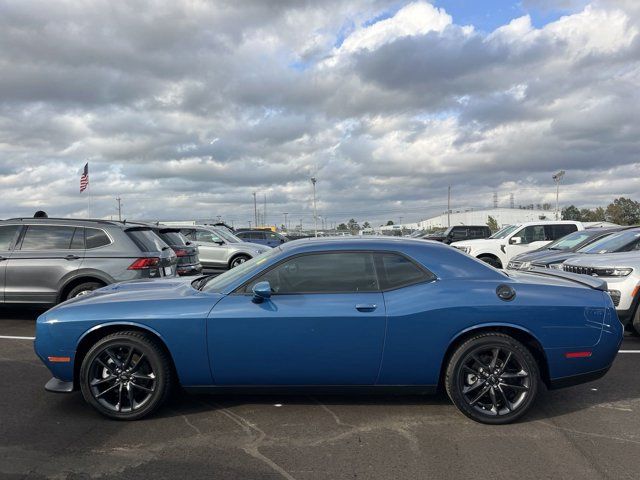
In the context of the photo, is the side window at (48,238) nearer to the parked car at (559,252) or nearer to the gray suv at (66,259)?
the gray suv at (66,259)

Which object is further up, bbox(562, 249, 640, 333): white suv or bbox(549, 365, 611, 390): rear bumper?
bbox(562, 249, 640, 333): white suv

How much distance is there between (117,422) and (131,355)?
551 millimetres

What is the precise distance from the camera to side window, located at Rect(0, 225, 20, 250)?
7.89m

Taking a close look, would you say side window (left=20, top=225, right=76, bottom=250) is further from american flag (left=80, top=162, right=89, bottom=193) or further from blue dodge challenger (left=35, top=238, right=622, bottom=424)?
american flag (left=80, top=162, right=89, bottom=193)

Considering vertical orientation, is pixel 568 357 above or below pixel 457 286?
below

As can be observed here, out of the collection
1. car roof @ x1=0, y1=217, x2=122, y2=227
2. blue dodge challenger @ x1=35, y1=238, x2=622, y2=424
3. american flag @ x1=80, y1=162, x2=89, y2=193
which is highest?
american flag @ x1=80, y1=162, x2=89, y2=193

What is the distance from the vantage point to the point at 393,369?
3.98 m

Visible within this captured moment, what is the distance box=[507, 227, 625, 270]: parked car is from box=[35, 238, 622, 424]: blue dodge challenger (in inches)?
198

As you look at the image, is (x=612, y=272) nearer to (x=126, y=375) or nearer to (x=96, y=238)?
(x=126, y=375)

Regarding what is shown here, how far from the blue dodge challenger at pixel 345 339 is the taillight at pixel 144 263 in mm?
3467

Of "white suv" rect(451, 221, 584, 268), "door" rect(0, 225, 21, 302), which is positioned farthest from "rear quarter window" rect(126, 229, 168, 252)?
"white suv" rect(451, 221, 584, 268)

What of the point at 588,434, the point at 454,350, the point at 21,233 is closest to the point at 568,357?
the point at 588,434

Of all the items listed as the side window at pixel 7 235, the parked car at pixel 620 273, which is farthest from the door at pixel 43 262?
the parked car at pixel 620 273

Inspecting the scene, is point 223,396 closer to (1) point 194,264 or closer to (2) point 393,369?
(2) point 393,369
